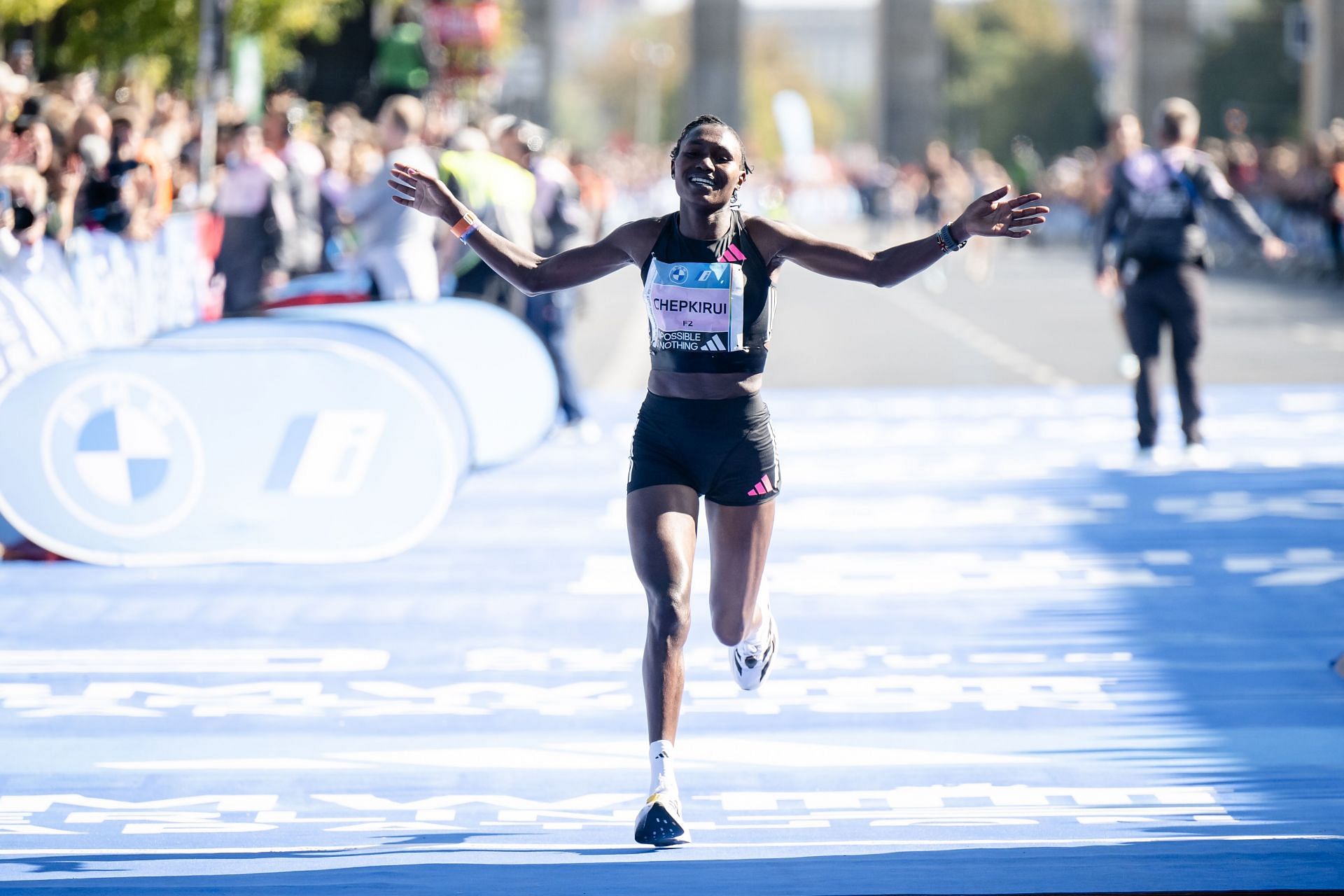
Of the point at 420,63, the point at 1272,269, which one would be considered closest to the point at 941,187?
the point at 1272,269

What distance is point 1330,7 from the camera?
46.9 m

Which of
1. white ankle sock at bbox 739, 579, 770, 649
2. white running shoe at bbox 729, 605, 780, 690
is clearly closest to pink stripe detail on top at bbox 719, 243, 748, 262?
white ankle sock at bbox 739, 579, 770, 649

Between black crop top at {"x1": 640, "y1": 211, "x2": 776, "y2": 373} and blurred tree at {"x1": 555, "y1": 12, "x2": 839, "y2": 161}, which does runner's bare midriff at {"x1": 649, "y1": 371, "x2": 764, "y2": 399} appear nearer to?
black crop top at {"x1": 640, "y1": 211, "x2": 776, "y2": 373}

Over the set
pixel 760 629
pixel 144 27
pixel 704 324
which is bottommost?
pixel 760 629

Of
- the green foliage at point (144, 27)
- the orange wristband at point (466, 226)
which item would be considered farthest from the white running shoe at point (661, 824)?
the green foliage at point (144, 27)

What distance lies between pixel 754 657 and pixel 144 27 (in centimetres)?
1787

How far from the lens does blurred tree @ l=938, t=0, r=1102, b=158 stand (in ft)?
331

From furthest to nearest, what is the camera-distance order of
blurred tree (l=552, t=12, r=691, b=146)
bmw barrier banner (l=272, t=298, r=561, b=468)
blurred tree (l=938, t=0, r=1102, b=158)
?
blurred tree (l=552, t=12, r=691, b=146) < blurred tree (l=938, t=0, r=1102, b=158) < bmw barrier banner (l=272, t=298, r=561, b=468)

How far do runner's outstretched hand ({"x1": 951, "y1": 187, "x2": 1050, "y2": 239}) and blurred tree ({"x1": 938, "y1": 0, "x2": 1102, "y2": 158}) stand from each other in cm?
8010

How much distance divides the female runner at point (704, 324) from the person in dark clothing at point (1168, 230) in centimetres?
640

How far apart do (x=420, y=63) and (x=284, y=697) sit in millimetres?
24711

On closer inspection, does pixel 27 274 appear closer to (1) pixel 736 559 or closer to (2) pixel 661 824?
(1) pixel 736 559

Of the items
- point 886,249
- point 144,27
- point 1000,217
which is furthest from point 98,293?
point 144,27

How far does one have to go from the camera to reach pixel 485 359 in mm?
11891
